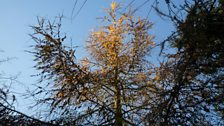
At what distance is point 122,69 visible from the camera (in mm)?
8273

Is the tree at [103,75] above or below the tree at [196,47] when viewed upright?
above

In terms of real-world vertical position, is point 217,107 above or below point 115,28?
below

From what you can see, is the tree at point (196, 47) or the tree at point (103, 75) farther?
the tree at point (103, 75)

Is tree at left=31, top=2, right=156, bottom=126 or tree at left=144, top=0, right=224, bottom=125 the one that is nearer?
tree at left=144, top=0, right=224, bottom=125

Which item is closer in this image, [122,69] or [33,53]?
[33,53]

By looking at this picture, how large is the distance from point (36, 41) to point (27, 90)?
0.97 m

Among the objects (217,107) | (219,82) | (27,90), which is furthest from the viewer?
(27,90)

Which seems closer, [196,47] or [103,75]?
[196,47]

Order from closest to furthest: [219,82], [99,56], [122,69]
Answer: [219,82] < [122,69] < [99,56]

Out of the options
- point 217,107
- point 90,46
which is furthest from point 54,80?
point 217,107

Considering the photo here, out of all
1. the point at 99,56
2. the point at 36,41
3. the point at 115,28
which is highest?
the point at 115,28

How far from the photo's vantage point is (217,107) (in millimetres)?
3408

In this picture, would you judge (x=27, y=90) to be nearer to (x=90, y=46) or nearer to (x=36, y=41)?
(x=36, y=41)

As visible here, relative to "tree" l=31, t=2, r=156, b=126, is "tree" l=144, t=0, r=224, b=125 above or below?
below
